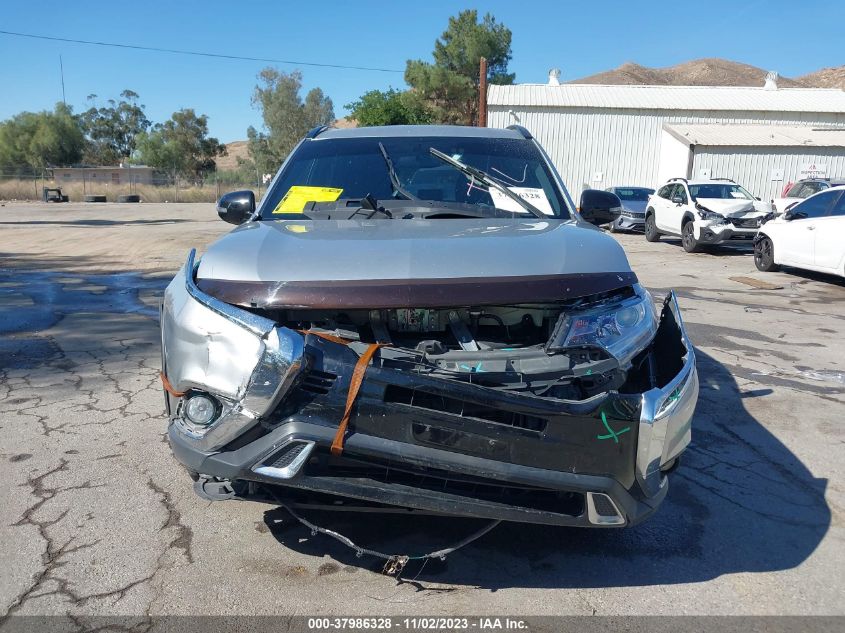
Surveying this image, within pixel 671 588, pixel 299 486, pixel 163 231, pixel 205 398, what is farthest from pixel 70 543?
pixel 163 231

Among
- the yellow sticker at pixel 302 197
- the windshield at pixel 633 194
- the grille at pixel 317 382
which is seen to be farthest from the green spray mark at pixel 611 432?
the windshield at pixel 633 194

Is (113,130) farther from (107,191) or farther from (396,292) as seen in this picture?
(396,292)

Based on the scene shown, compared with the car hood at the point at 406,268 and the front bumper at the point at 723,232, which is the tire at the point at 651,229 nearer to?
the front bumper at the point at 723,232

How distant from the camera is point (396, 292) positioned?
2.52 metres

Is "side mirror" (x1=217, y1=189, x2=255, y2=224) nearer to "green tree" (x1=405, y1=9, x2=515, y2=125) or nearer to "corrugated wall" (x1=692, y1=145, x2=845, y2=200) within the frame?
"corrugated wall" (x1=692, y1=145, x2=845, y2=200)

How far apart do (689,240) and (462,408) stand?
15239 millimetres

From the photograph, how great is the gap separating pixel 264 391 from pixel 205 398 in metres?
0.28

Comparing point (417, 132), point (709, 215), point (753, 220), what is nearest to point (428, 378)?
point (417, 132)

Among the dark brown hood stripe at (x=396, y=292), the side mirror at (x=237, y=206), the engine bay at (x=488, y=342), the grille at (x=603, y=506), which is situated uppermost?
the side mirror at (x=237, y=206)

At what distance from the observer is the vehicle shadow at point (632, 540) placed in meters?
2.89

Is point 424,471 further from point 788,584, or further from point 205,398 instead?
point 788,584

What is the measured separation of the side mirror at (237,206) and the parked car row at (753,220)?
4113mm

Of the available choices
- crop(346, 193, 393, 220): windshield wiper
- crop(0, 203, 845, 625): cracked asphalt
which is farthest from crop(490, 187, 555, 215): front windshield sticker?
crop(0, 203, 845, 625): cracked asphalt

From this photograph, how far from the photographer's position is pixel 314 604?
2.64m
